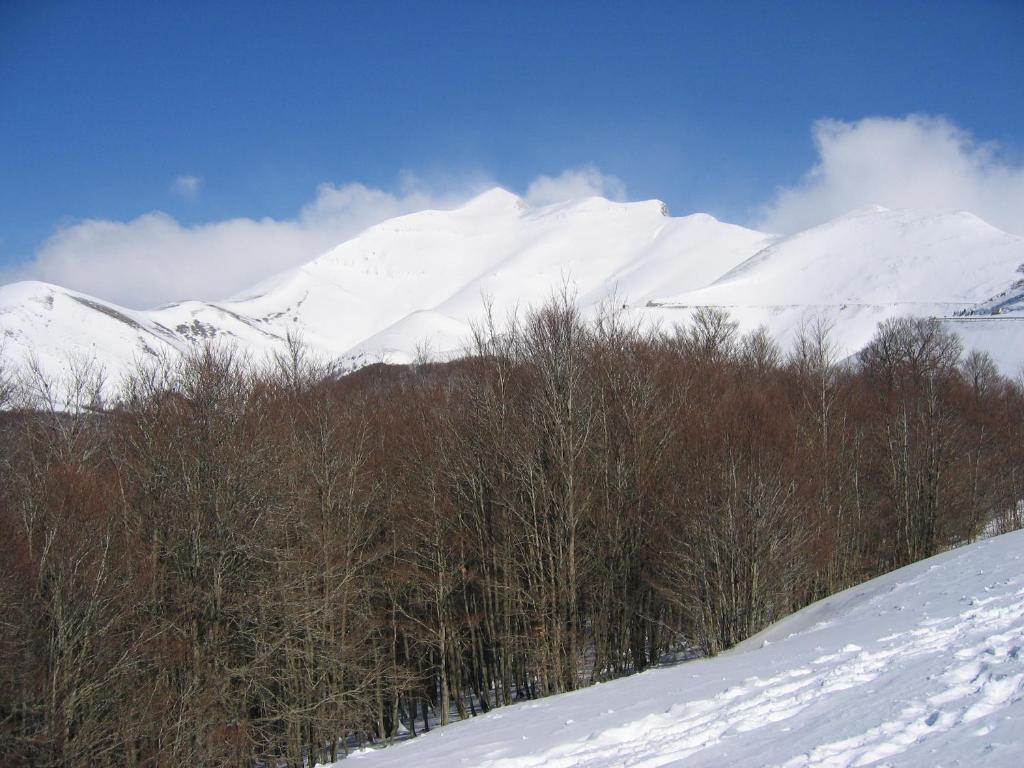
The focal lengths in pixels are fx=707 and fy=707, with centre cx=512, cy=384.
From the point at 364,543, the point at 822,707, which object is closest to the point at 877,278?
the point at 364,543

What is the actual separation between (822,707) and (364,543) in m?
14.8

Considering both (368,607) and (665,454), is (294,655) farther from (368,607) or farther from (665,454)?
(665,454)

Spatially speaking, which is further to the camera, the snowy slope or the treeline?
the snowy slope

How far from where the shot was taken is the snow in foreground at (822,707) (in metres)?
5.91

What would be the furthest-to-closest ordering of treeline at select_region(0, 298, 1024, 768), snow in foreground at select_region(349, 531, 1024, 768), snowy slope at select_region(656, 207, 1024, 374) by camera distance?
snowy slope at select_region(656, 207, 1024, 374)
treeline at select_region(0, 298, 1024, 768)
snow in foreground at select_region(349, 531, 1024, 768)

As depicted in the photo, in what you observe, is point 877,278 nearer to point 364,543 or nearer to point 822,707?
point 364,543

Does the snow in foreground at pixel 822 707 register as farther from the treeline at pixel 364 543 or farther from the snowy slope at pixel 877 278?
the snowy slope at pixel 877 278

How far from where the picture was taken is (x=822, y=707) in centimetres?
726

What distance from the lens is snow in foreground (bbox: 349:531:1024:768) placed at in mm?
5914

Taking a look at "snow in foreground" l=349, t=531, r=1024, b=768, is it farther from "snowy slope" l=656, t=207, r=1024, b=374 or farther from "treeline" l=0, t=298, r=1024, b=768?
"snowy slope" l=656, t=207, r=1024, b=374

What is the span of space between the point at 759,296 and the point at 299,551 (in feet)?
437

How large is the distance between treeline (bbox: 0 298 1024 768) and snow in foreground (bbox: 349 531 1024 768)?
5.37 metres

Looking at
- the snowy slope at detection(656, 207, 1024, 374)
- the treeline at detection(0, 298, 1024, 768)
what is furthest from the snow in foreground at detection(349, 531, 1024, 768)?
the snowy slope at detection(656, 207, 1024, 374)

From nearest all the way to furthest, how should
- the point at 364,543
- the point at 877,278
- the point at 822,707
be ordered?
1. the point at 822,707
2. the point at 364,543
3. the point at 877,278
